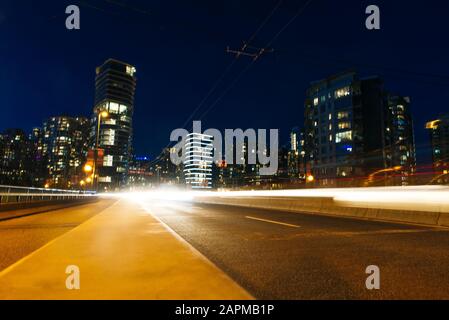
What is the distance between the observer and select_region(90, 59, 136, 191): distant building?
604 feet

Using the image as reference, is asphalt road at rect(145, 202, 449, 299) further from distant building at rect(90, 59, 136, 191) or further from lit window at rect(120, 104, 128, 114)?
lit window at rect(120, 104, 128, 114)

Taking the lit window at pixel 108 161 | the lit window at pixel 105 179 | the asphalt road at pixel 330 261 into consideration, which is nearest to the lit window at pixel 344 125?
the asphalt road at pixel 330 261

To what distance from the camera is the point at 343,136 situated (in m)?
90.1

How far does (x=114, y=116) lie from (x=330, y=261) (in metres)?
190

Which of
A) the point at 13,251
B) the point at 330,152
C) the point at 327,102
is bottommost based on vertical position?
the point at 13,251

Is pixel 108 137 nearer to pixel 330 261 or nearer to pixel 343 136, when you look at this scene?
pixel 343 136

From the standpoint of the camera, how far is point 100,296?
3730mm

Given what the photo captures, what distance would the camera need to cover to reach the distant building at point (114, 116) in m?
184

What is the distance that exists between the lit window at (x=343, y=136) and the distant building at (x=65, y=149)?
66.2 metres

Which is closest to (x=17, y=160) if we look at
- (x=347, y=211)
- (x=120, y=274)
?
(x=347, y=211)
